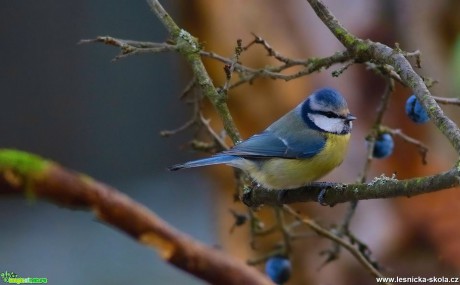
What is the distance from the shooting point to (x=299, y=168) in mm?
1533

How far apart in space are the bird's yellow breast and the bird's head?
4 cm

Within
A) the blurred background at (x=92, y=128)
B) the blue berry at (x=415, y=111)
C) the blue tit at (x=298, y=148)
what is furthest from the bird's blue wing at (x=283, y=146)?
the blurred background at (x=92, y=128)

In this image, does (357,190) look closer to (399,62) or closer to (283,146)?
(399,62)

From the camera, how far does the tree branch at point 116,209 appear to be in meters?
0.52

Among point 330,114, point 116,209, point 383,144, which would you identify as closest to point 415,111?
point 383,144

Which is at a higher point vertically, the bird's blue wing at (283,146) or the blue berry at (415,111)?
the bird's blue wing at (283,146)

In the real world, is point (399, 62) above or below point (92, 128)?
below

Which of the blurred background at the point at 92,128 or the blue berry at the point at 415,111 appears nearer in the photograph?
the blue berry at the point at 415,111

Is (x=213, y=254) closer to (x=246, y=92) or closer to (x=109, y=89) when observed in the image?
(x=246, y=92)

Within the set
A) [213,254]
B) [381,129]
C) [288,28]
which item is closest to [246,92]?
[288,28]

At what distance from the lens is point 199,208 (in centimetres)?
401

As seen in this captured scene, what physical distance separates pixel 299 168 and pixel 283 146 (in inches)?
4.0

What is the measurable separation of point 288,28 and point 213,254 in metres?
2.11

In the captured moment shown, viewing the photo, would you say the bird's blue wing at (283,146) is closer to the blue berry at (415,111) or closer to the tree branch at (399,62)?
the blue berry at (415,111)
